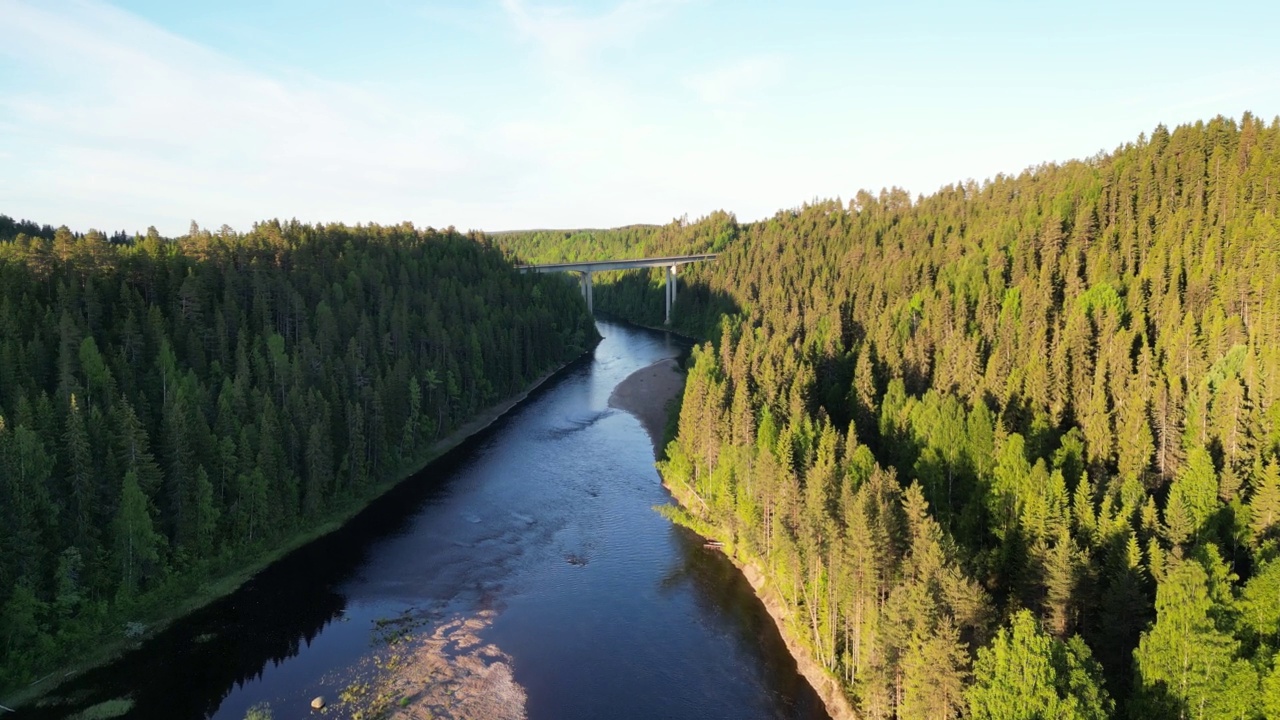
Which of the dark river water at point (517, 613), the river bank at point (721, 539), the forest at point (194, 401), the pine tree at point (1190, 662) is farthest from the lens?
the forest at point (194, 401)

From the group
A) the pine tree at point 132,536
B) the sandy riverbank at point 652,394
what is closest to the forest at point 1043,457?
the sandy riverbank at point 652,394

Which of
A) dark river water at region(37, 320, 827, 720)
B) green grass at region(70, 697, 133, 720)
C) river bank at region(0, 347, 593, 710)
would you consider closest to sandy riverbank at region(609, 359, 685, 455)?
river bank at region(0, 347, 593, 710)

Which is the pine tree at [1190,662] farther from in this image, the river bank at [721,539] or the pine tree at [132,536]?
the pine tree at [132,536]

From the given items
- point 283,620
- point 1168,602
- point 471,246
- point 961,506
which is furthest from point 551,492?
point 471,246

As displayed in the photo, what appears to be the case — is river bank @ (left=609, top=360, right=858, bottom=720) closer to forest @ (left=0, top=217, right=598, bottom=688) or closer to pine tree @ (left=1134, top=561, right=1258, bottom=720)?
pine tree @ (left=1134, top=561, right=1258, bottom=720)

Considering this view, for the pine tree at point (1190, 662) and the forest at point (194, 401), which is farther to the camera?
the forest at point (194, 401)

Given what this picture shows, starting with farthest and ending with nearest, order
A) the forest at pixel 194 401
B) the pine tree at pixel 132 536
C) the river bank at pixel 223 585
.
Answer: the pine tree at pixel 132 536 → the forest at pixel 194 401 → the river bank at pixel 223 585
